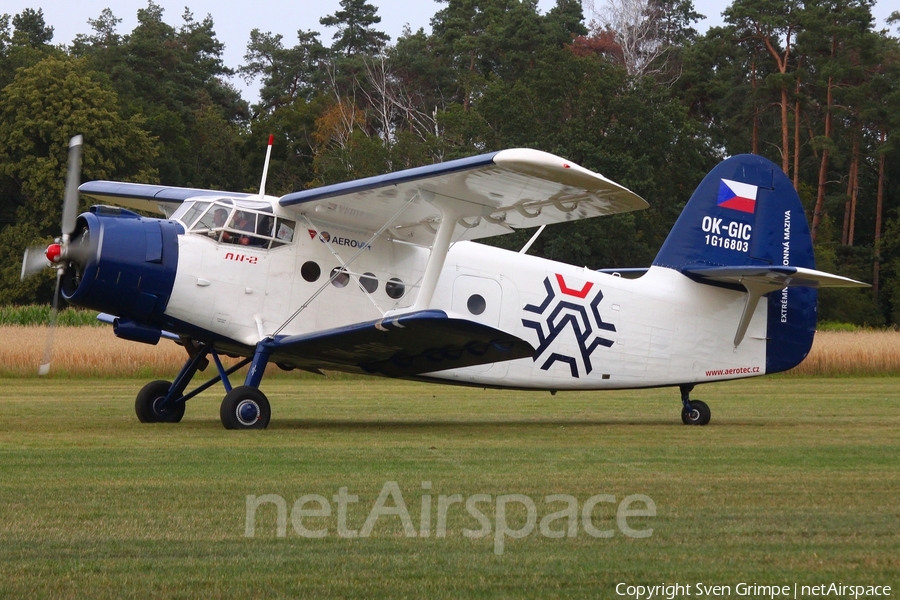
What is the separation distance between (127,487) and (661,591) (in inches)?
169

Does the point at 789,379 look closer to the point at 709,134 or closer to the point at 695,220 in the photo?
the point at 695,220

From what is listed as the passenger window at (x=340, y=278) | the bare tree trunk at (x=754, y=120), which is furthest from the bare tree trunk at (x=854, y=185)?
the passenger window at (x=340, y=278)

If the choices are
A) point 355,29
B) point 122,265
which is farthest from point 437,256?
point 355,29

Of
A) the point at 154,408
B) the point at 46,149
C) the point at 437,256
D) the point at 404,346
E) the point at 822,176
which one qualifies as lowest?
the point at 154,408

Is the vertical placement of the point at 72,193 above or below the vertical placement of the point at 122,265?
above

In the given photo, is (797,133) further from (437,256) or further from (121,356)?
(437,256)

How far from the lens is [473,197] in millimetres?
12797

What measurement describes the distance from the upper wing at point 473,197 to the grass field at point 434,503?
248cm

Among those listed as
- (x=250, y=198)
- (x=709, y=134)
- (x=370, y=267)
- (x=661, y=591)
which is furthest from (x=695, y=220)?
(x=709, y=134)

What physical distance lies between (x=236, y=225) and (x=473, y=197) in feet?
8.92

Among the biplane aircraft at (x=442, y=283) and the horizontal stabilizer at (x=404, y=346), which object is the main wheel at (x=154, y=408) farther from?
the horizontal stabilizer at (x=404, y=346)

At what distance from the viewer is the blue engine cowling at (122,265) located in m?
12.3

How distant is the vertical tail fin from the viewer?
1565 centimetres

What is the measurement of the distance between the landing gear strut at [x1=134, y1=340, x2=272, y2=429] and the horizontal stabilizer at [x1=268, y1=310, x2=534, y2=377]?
442 millimetres
